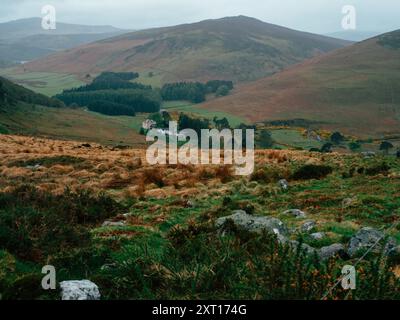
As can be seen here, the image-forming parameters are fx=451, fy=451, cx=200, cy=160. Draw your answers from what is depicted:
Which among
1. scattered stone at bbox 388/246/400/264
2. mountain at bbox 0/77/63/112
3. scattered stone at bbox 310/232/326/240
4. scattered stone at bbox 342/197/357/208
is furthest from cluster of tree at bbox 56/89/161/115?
scattered stone at bbox 388/246/400/264

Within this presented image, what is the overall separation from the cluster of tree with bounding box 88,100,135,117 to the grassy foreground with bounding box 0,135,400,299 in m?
136

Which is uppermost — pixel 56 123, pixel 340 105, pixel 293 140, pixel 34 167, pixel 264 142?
pixel 34 167

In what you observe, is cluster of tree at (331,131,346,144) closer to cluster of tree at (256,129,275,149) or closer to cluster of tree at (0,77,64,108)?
cluster of tree at (256,129,275,149)

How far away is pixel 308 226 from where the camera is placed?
491 inches

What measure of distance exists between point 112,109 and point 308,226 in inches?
6208

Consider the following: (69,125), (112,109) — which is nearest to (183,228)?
(69,125)

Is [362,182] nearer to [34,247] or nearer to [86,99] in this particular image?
[34,247]

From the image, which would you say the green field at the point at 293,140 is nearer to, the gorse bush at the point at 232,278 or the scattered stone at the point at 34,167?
the scattered stone at the point at 34,167

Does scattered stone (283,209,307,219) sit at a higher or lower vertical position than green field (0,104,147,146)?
higher

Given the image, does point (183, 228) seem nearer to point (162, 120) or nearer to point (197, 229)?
point (197, 229)

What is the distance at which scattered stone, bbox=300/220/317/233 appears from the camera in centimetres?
1224
